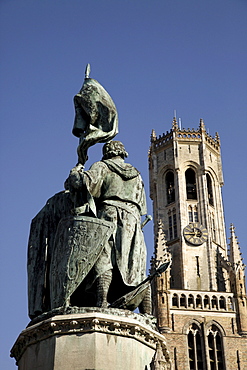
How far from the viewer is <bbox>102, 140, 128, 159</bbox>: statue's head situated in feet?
21.9

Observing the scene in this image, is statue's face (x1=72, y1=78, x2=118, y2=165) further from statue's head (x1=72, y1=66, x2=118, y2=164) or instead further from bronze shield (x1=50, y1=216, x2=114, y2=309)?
bronze shield (x1=50, y1=216, x2=114, y2=309)

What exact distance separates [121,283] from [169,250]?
179 ft

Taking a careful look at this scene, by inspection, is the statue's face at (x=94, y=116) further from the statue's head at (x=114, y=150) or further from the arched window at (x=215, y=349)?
the arched window at (x=215, y=349)

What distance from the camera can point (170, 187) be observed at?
214ft

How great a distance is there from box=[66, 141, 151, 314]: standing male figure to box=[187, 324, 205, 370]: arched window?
47333mm

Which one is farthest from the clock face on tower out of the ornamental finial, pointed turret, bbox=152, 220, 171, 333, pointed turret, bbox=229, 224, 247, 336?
the ornamental finial

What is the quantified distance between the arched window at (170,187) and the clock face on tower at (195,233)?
3.70m

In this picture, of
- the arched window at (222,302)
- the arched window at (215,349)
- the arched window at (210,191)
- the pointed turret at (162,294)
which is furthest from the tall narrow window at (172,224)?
the arched window at (215,349)

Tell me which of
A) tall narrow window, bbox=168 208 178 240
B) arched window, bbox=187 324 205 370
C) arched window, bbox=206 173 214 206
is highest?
arched window, bbox=206 173 214 206

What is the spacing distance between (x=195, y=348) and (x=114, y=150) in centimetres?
4761

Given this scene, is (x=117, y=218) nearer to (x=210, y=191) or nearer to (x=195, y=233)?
(x=195, y=233)

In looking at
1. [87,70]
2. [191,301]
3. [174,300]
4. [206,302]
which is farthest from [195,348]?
[87,70]

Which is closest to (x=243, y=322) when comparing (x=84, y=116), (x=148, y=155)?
(x=148, y=155)

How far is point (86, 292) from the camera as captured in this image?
5902 mm
